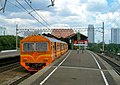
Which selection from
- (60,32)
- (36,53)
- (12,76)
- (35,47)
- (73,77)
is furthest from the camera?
(60,32)

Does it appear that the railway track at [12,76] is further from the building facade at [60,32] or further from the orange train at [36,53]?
the building facade at [60,32]

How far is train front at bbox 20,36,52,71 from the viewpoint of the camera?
24.2 meters

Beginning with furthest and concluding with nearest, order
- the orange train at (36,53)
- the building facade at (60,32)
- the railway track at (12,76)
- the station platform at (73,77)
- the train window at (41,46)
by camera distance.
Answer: the building facade at (60,32) → the train window at (41,46) → the orange train at (36,53) → the railway track at (12,76) → the station platform at (73,77)

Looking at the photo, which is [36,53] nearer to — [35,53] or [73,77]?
[35,53]

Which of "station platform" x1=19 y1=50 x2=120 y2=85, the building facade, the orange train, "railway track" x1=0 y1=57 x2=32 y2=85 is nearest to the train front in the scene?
the orange train

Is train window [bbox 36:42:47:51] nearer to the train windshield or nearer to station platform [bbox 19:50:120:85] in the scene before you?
the train windshield

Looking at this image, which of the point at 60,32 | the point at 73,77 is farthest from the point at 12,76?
the point at 60,32

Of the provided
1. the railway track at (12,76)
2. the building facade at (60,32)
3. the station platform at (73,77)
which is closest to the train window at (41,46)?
the railway track at (12,76)

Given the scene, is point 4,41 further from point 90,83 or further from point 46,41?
point 90,83

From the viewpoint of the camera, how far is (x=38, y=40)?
24.8 m

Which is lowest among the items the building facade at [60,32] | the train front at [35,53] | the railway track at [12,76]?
the railway track at [12,76]

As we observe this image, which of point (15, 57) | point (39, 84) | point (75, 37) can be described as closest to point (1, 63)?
point (15, 57)

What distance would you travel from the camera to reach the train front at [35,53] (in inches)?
955

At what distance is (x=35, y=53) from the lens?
2442 centimetres
